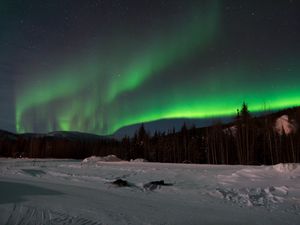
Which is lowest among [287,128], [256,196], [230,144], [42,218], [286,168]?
[256,196]

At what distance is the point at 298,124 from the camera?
147ft

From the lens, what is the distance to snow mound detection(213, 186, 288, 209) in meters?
8.94

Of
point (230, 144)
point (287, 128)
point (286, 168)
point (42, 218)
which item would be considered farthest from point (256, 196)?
point (287, 128)

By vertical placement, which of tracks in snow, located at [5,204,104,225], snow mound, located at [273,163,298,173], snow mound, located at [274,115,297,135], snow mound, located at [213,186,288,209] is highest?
snow mound, located at [274,115,297,135]

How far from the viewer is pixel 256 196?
10008 millimetres

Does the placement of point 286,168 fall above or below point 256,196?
above

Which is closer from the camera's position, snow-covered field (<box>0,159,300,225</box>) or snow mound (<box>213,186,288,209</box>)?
snow-covered field (<box>0,159,300,225</box>)

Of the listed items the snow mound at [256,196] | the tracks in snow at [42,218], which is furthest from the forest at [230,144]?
the tracks in snow at [42,218]

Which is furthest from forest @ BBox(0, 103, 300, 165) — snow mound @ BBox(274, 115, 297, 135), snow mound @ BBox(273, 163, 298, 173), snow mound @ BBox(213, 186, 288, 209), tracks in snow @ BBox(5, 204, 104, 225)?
tracks in snow @ BBox(5, 204, 104, 225)

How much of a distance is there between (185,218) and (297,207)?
424cm

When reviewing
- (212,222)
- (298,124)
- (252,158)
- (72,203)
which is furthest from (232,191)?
→ (298,124)

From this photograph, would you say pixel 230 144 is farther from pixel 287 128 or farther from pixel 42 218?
pixel 287 128

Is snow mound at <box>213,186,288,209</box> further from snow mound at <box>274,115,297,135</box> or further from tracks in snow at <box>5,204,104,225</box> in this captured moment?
snow mound at <box>274,115,297,135</box>

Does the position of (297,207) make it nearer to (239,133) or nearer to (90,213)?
(90,213)
